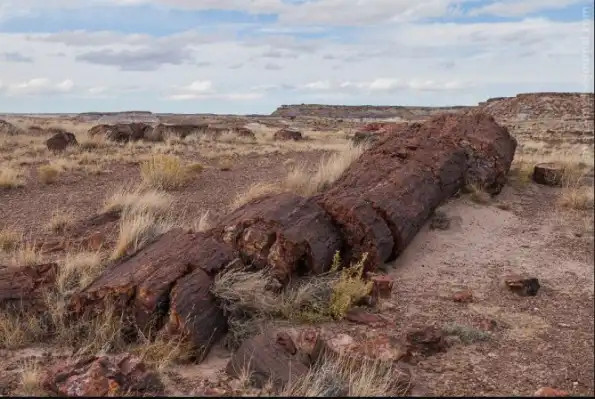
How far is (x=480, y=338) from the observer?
228 inches

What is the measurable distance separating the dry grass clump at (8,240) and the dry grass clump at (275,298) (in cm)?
417

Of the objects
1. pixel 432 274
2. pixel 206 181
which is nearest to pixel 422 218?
pixel 432 274

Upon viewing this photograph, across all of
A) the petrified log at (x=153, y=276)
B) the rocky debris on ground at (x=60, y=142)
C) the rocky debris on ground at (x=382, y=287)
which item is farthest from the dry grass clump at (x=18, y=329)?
the rocky debris on ground at (x=60, y=142)

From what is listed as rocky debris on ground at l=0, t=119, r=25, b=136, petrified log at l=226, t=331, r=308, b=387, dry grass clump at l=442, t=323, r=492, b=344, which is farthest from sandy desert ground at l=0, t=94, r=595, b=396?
rocky debris on ground at l=0, t=119, r=25, b=136

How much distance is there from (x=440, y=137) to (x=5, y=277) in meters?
7.42

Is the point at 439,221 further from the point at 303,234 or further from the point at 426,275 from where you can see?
the point at 303,234

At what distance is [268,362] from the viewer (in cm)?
495

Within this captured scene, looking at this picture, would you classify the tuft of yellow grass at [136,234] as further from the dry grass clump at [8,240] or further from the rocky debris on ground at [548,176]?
the rocky debris on ground at [548,176]

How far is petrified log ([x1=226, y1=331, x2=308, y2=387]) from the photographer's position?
4.82 meters

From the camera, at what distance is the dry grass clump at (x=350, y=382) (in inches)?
179

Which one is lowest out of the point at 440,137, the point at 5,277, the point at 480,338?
the point at 480,338

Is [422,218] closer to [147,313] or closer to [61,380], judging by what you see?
[147,313]

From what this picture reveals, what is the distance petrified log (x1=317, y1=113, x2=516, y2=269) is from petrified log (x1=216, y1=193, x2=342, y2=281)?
15.1 inches

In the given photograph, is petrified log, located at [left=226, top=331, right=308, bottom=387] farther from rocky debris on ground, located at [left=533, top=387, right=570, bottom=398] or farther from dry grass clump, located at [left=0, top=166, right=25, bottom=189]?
dry grass clump, located at [left=0, top=166, right=25, bottom=189]
